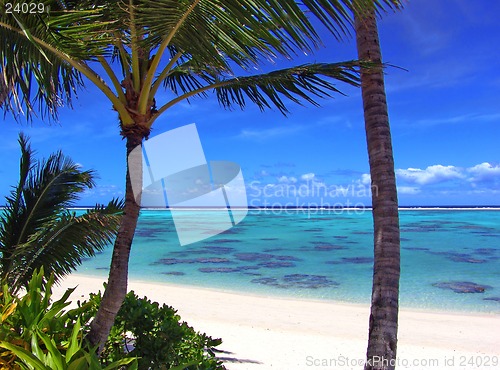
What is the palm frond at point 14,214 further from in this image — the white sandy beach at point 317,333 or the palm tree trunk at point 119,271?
the palm tree trunk at point 119,271

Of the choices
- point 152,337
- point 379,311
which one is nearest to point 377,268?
point 379,311

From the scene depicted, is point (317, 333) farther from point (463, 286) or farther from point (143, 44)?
point (463, 286)

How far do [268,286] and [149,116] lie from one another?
44.1ft

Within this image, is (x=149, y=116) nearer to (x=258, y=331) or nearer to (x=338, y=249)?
(x=258, y=331)

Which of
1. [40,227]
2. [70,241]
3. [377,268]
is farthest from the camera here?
[40,227]

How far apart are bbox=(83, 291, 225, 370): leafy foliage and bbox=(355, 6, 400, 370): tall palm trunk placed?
1343 millimetres

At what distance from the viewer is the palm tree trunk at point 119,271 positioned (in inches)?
121

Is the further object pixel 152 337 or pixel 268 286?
pixel 268 286

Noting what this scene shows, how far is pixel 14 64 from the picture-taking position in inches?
117

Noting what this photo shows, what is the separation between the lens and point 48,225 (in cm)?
503

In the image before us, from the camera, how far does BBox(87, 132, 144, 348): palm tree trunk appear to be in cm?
308

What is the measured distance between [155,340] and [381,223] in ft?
6.60

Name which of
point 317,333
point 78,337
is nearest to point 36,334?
point 78,337

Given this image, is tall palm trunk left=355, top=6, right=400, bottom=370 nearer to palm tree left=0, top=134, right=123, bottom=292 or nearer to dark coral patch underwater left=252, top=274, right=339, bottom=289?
palm tree left=0, top=134, right=123, bottom=292
